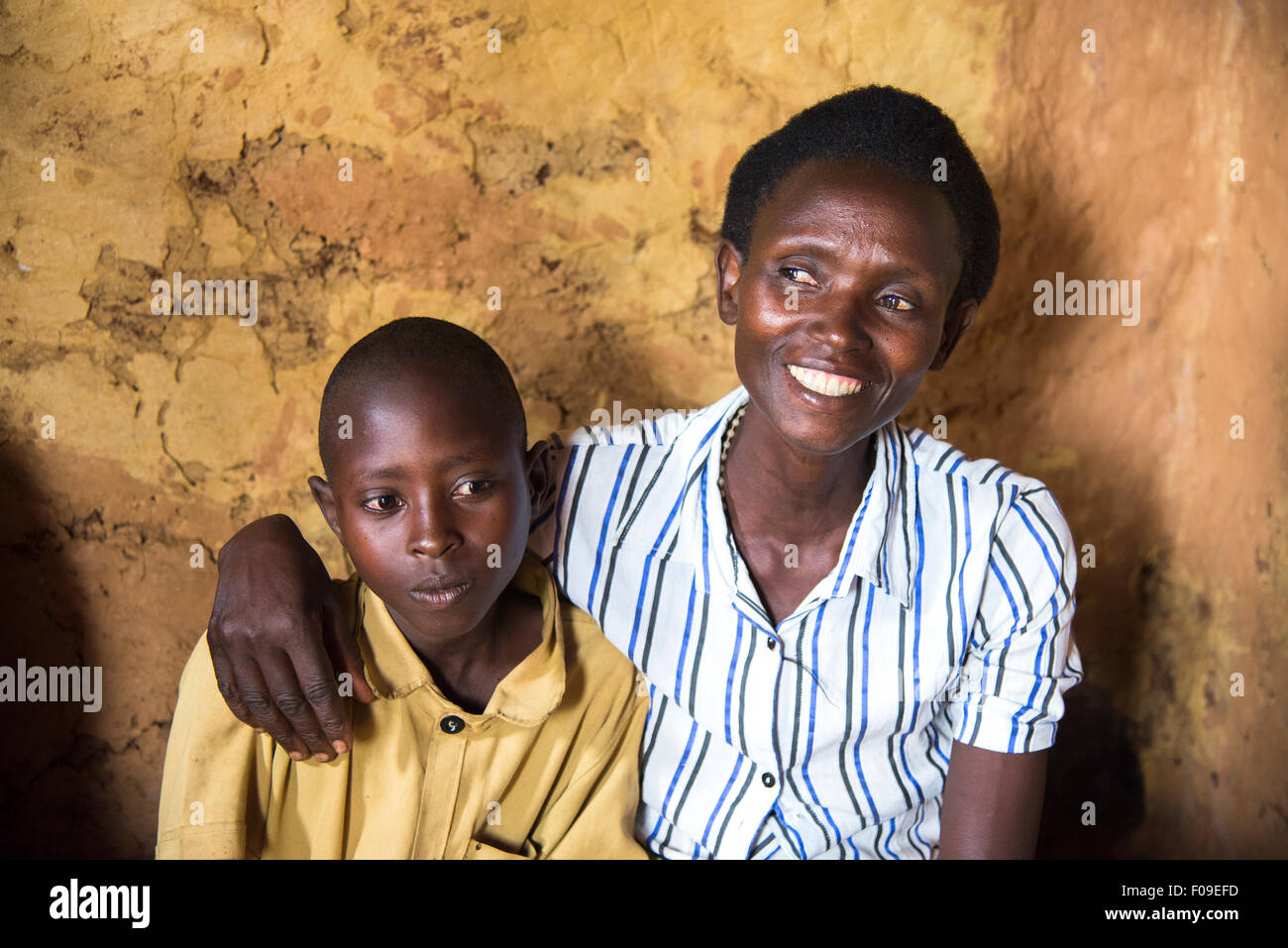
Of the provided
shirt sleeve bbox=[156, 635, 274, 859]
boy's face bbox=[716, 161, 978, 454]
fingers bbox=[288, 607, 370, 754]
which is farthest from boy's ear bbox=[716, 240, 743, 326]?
shirt sleeve bbox=[156, 635, 274, 859]

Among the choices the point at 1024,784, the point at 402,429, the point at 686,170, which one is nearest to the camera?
the point at 402,429

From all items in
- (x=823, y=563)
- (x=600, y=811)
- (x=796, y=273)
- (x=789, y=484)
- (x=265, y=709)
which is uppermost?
(x=796, y=273)

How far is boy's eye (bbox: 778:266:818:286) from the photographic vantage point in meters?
1.38

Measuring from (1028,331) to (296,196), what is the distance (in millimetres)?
1317

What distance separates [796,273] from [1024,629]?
0.61 m

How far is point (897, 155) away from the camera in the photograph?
1.38m

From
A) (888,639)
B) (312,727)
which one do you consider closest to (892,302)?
(888,639)

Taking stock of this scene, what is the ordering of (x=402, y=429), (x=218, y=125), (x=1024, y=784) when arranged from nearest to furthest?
1. (x=402, y=429)
2. (x=1024, y=784)
3. (x=218, y=125)

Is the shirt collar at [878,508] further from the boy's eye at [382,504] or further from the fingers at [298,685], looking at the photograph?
the fingers at [298,685]

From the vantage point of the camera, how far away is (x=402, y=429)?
129 centimetres

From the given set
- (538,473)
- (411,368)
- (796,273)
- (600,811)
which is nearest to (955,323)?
(796,273)

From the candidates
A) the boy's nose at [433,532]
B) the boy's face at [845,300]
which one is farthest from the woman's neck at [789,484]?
the boy's nose at [433,532]

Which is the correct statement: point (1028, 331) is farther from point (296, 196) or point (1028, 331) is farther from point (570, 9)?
point (296, 196)

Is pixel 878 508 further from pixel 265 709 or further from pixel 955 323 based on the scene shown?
pixel 265 709
